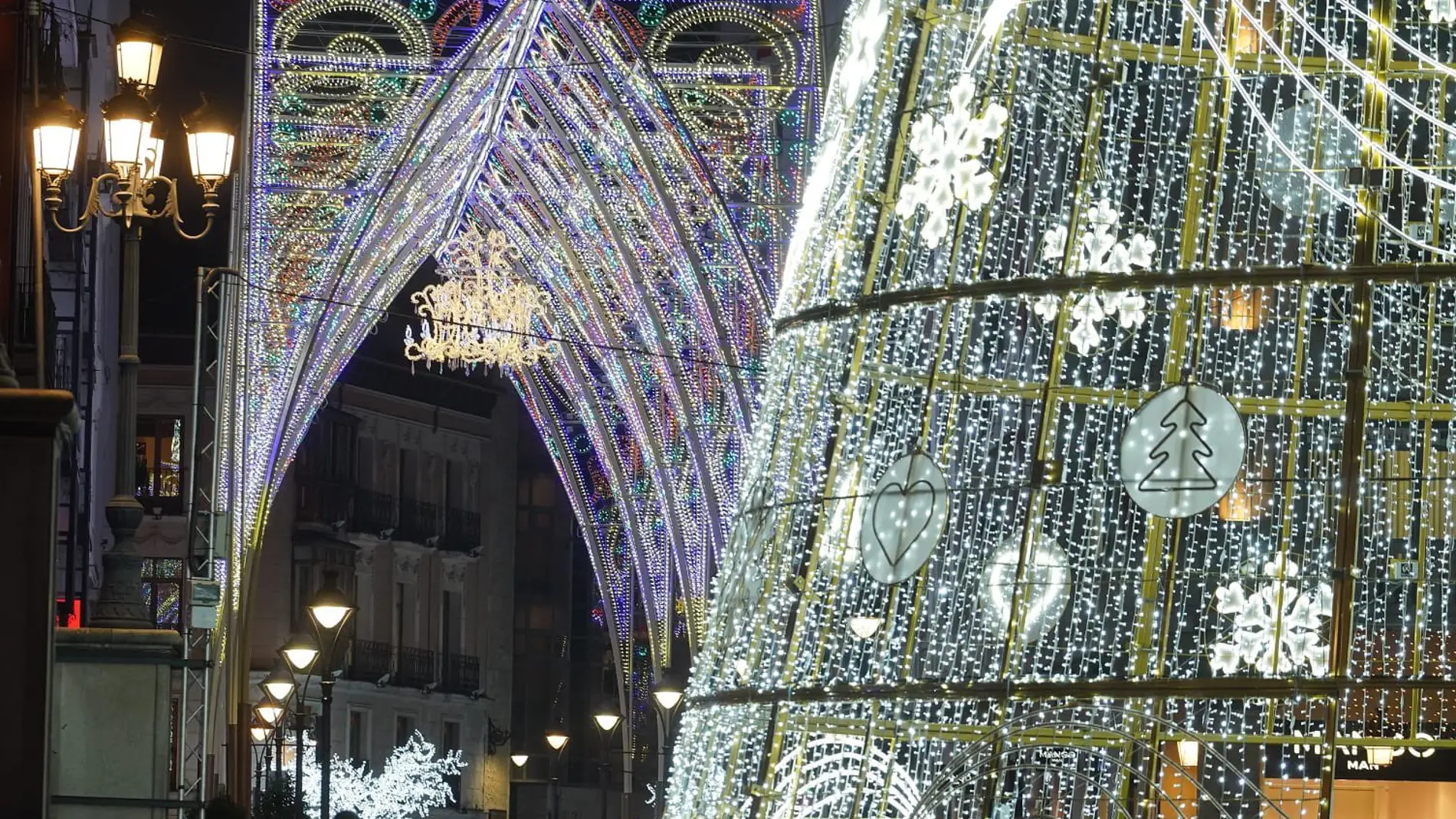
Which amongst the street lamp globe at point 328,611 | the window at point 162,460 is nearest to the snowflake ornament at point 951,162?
the street lamp globe at point 328,611

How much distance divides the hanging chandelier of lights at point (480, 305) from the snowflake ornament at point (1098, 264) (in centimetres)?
1671

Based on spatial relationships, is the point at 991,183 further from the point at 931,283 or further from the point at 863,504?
the point at 863,504

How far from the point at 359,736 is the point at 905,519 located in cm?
3874

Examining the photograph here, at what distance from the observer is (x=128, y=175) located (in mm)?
13102

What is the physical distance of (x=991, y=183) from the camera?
1200cm

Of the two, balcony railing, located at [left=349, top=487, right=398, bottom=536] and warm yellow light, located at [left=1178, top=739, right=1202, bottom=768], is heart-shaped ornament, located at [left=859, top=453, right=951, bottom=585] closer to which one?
warm yellow light, located at [left=1178, top=739, right=1202, bottom=768]

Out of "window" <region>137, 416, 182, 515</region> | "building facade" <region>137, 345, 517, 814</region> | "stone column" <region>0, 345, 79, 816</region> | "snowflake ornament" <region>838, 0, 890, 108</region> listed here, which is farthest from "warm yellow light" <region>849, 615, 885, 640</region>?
"window" <region>137, 416, 182, 515</region>

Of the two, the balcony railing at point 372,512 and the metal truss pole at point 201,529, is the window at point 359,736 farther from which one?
the metal truss pole at point 201,529

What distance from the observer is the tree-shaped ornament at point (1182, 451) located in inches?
431

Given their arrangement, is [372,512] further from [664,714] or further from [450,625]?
[664,714]

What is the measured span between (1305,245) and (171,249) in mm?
35477

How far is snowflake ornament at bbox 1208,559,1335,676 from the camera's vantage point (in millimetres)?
11734

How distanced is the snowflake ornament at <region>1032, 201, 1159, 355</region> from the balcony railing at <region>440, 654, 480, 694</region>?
4101cm

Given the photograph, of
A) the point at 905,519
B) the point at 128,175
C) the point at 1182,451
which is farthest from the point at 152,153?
the point at 1182,451
